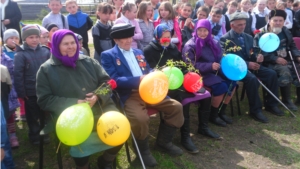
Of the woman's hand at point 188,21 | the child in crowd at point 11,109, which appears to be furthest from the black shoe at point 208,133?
the child in crowd at point 11,109

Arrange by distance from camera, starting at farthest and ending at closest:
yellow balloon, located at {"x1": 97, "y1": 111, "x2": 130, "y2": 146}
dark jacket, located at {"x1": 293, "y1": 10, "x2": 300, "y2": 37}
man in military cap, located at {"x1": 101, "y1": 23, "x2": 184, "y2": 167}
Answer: dark jacket, located at {"x1": 293, "y1": 10, "x2": 300, "y2": 37} → man in military cap, located at {"x1": 101, "y1": 23, "x2": 184, "y2": 167} → yellow balloon, located at {"x1": 97, "y1": 111, "x2": 130, "y2": 146}

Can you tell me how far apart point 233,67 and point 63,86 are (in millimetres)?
2591

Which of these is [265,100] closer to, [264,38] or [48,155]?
[264,38]

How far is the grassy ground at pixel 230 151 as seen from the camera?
357 cm

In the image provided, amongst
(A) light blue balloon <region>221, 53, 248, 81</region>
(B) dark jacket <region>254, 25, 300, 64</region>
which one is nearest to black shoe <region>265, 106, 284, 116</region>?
(B) dark jacket <region>254, 25, 300, 64</region>

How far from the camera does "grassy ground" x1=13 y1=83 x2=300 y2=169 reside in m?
3.58

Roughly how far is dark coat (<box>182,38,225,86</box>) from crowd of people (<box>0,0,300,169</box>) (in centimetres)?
2

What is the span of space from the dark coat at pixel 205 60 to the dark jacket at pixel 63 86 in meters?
1.74

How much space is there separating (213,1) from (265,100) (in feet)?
10.8

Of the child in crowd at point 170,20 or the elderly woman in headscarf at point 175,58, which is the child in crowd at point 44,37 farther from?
the child in crowd at point 170,20

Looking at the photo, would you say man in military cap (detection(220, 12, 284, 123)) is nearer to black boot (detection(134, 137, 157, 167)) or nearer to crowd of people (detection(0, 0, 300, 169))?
crowd of people (detection(0, 0, 300, 169))

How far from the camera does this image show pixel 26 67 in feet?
12.3

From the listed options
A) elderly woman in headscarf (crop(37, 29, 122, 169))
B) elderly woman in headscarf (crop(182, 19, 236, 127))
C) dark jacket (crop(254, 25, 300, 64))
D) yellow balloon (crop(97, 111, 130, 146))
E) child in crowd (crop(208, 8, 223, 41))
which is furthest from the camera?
child in crowd (crop(208, 8, 223, 41))

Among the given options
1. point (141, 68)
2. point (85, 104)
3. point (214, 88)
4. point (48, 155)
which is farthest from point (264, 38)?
point (48, 155)
